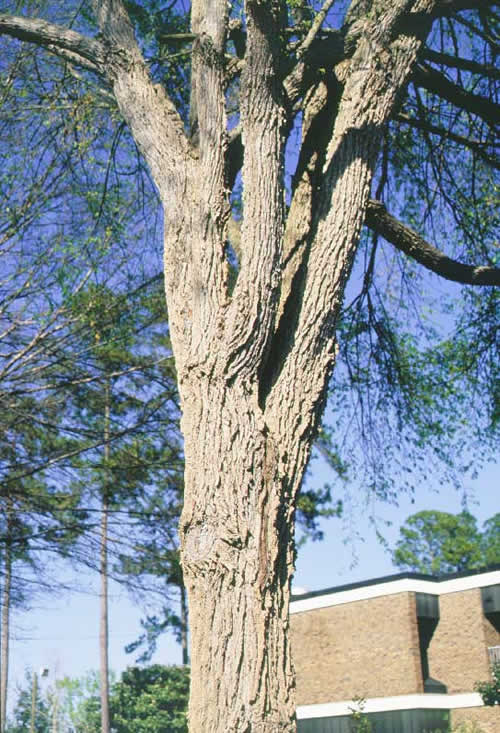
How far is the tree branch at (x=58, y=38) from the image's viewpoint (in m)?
6.08

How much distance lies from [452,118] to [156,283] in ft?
13.6

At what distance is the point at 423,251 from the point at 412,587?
832 inches

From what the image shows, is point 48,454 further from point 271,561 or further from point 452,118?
point 271,561

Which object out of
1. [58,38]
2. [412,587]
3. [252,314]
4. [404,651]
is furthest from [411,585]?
[252,314]

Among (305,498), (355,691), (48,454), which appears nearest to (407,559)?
(355,691)

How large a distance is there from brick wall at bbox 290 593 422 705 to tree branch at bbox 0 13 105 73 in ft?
74.8

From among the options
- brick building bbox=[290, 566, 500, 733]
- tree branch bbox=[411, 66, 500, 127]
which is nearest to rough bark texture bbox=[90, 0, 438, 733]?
tree branch bbox=[411, 66, 500, 127]

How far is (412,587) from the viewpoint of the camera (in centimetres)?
2672

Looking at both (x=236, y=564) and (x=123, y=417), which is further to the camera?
(x=123, y=417)

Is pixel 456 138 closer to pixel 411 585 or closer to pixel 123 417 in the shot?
pixel 123 417

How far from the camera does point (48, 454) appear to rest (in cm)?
1183

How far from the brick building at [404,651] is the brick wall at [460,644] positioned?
29 millimetres

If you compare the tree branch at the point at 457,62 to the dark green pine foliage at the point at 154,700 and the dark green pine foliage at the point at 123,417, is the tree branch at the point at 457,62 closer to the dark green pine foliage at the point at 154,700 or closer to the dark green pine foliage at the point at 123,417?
the dark green pine foliage at the point at 123,417

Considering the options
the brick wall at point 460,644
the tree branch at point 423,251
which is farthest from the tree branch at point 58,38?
the brick wall at point 460,644
